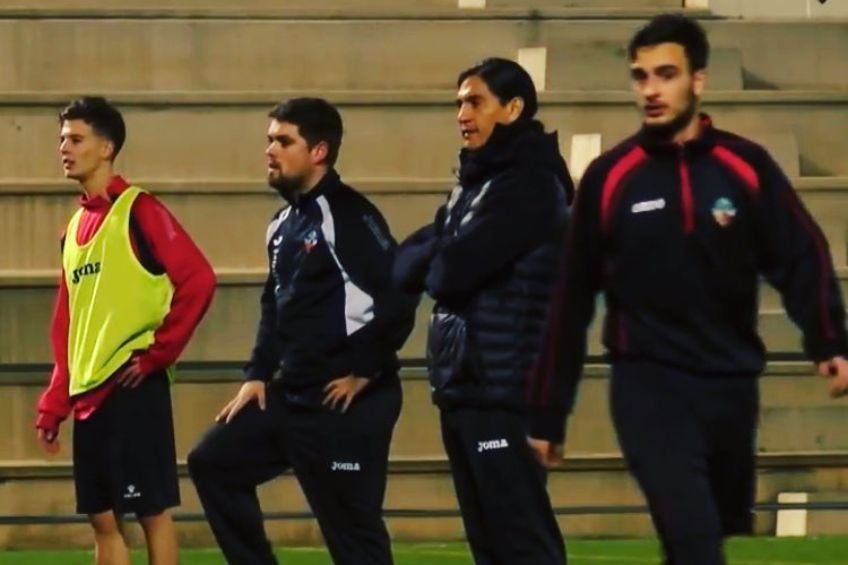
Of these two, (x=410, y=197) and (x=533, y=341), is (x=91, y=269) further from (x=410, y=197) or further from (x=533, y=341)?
(x=410, y=197)

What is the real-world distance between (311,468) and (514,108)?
4.77ft

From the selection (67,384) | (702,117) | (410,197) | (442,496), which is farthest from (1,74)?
(702,117)

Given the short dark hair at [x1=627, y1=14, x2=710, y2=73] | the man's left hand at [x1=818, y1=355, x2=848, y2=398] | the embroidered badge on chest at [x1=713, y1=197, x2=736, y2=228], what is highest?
the short dark hair at [x1=627, y1=14, x2=710, y2=73]

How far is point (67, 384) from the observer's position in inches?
359

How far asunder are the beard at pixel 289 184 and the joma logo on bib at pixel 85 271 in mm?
706

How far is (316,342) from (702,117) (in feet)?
7.18

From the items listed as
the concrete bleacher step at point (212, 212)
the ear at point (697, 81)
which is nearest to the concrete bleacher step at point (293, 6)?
the concrete bleacher step at point (212, 212)

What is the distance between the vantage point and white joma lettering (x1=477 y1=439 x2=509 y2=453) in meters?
7.72

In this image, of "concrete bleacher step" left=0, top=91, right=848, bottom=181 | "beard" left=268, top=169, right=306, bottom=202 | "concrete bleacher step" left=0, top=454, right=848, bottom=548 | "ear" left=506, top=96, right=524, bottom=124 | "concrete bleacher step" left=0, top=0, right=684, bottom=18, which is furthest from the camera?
"concrete bleacher step" left=0, top=0, right=684, bottom=18

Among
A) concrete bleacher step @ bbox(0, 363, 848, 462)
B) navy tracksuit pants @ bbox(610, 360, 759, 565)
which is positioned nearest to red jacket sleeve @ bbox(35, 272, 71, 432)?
navy tracksuit pants @ bbox(610, 360, 759, 565)

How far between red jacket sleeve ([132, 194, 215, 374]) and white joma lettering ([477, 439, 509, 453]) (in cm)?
161

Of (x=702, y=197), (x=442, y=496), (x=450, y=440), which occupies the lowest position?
(x=442, y=496)

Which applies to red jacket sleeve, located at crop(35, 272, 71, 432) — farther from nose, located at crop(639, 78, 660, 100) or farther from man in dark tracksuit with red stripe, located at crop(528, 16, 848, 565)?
nose, located at crop(639, 78, 660, 100)

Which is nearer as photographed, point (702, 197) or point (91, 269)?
point (702, 197)
